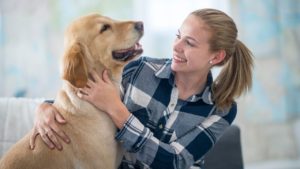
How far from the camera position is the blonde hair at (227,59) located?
1567 mm

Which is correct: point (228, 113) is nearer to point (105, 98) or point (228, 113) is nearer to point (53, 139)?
point (105, 98)

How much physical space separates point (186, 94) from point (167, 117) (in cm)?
13

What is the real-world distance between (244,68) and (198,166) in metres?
0.42

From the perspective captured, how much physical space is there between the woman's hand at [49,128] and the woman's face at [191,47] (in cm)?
46

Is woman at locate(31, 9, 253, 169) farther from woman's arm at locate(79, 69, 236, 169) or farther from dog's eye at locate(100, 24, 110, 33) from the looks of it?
dog's eye at locate(100, 24, 110, 33)

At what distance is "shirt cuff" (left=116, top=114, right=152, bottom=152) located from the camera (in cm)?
139

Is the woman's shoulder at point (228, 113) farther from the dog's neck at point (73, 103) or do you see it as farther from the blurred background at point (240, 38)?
the blurred background at point (240, 38)

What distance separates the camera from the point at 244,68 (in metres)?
1.65

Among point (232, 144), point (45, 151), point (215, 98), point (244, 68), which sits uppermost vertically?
point (244, 68)

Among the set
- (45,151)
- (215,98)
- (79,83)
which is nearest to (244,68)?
(215,98)

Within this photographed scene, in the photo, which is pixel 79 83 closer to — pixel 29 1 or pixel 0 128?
pixel 0 128

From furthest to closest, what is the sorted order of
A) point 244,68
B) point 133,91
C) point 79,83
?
point 244,68
point 133,91
point 79,83

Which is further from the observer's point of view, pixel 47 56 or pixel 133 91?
pixel 47 56

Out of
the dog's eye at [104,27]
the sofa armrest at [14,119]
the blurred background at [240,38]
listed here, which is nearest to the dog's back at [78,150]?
the dog's eye at [104,27]
